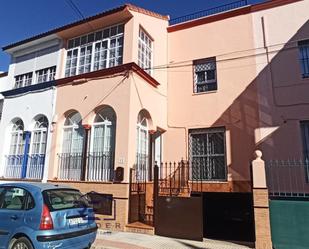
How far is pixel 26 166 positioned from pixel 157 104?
6.54 m

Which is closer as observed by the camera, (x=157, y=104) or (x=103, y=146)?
(x=103, y=146)

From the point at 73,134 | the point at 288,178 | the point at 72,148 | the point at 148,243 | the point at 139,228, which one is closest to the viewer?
the point at 148,243

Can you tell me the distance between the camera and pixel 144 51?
480 inches

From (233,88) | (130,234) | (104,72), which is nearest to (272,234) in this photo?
(130,234)

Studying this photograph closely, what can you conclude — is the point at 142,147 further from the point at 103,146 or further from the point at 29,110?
the point at 29,110

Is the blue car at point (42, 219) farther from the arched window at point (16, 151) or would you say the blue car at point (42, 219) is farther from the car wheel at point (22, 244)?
the arched window at point (16, 151)

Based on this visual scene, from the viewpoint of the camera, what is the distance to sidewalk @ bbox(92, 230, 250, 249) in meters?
7.58

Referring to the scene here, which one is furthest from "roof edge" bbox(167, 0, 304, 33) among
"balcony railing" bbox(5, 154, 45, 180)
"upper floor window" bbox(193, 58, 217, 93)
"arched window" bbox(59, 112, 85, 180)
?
"balcony railing" bbox(5, 154, 45, 180)

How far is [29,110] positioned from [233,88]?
30.8 ft

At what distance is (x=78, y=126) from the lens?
11.9 metres

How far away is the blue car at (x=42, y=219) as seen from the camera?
5.52m

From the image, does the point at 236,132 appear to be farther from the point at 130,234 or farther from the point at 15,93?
the point at 15,93

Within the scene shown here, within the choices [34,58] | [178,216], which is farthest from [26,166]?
[178,216]

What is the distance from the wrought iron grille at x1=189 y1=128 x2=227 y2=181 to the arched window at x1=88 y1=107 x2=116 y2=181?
372 cm
